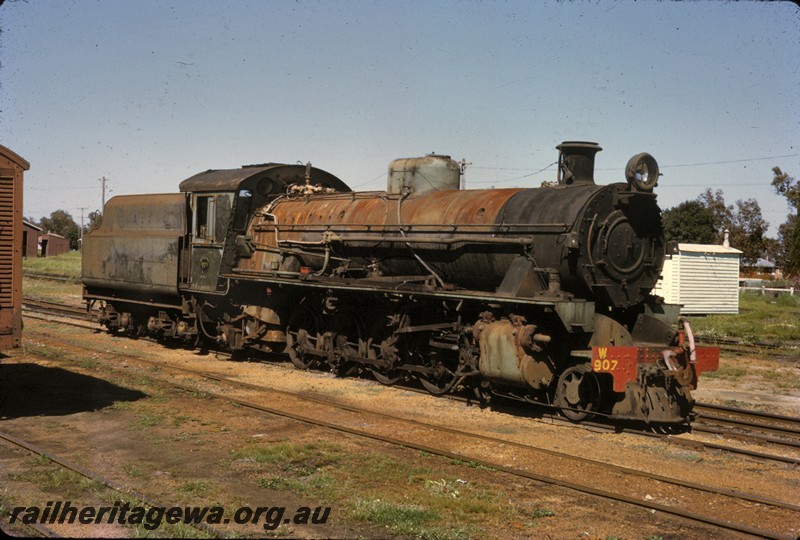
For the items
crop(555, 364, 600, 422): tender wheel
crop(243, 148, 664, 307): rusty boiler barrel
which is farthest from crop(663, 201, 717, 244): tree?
crop(555, 364, 600, 422): tender wheel

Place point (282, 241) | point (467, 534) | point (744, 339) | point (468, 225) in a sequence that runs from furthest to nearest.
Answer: point (744, 339) → point (282, 241) → point (468, 225) → point (467, 534)

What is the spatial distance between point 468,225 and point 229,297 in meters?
A: 6.74

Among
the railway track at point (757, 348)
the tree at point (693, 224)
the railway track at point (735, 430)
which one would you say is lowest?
the railway track at point (735, 430)

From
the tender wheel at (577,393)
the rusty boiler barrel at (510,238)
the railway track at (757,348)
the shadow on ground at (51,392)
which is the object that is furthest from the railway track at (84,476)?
the railway track at (757,348)

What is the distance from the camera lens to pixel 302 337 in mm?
15070

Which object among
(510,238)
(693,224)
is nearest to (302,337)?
(510,238)

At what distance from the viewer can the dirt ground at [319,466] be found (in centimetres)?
640

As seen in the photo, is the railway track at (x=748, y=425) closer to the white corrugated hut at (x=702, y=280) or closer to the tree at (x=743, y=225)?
the white corrugated hut at (x=702, y=280)

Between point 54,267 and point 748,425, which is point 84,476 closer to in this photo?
point 748,425

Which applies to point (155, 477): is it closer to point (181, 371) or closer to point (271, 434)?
point (271, 434)

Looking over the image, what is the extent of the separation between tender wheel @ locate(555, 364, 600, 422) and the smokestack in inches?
116

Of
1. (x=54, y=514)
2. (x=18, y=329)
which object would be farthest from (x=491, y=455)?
(x=18, y=329)

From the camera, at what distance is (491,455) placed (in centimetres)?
873

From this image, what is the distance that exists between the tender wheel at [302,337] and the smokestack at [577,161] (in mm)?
6047
